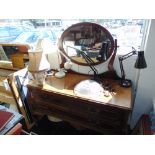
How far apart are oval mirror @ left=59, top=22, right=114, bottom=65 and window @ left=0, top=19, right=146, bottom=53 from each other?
0.07 metres

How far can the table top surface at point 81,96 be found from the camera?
3.97ft

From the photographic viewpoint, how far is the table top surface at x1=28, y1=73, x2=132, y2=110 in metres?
1.21

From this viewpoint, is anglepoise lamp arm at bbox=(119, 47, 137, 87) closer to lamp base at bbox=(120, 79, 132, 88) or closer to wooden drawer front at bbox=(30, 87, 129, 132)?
lamp base at bbox=(120, 79, 132, 88)

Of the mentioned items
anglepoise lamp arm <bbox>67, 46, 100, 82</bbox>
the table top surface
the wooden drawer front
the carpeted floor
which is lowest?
the carpeted floor

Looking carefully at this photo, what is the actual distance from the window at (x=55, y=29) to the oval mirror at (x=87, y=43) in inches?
2.8

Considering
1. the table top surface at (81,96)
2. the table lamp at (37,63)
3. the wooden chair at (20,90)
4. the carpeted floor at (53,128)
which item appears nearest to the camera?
the table top surface at (81,96)

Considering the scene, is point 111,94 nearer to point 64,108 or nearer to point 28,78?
point 64,108

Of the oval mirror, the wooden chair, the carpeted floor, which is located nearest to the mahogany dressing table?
the oval mirror

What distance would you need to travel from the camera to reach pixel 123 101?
1.21 m

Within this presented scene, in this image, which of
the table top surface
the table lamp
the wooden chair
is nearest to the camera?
the table top surface

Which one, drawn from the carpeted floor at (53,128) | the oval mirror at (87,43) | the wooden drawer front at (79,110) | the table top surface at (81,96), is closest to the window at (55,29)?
the oval mirror at (87,43)

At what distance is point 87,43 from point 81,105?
60 centimetres

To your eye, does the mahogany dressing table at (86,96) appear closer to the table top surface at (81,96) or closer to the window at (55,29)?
the table top surface at (81,96)

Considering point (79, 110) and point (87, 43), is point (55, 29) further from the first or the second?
point (79, 110)
